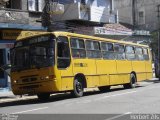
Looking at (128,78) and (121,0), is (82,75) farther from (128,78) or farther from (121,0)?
(121,0)

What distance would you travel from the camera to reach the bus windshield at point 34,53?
18.6 meters

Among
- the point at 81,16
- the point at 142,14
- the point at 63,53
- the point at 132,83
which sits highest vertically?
the point at 142,14

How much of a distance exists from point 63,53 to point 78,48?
64.9 inches

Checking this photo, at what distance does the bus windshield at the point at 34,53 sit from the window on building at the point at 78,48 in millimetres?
1684

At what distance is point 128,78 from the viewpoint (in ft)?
88.1

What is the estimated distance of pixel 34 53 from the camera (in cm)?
1902

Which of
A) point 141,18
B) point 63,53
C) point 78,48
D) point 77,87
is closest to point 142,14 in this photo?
point 141,18

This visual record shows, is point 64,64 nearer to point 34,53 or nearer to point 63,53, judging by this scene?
point 63,53

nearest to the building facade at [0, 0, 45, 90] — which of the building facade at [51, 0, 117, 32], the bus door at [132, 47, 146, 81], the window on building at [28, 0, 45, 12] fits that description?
the window on building at [28, 0, 45, 12]

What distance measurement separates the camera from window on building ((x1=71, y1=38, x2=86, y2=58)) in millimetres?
20298

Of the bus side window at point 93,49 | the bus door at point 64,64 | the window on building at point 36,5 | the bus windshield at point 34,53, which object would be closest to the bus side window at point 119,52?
the bus side window at point 93,49

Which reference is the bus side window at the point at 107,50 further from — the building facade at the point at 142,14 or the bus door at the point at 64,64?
the building facade at the point at 142,14

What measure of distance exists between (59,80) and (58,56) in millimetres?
1013

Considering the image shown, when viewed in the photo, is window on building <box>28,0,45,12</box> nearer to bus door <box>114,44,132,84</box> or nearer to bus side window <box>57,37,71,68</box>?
bus door <box>114,44,132,84</box>
